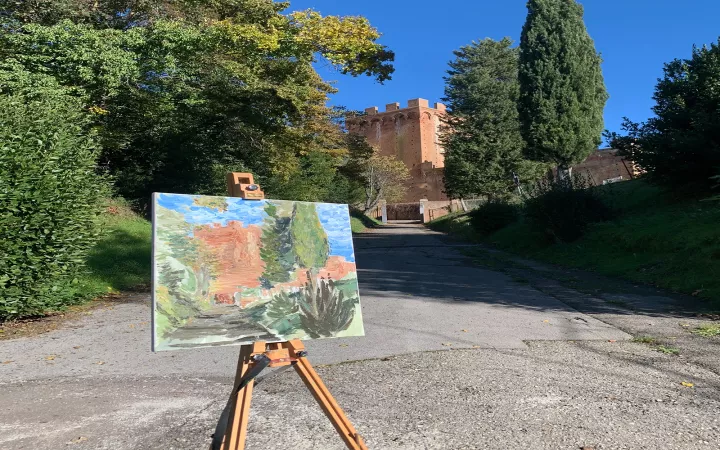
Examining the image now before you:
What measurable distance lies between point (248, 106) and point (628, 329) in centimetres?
1526

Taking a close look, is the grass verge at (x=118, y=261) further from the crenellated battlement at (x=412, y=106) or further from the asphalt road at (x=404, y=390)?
the crenellated battlement at (x=412, y=106)

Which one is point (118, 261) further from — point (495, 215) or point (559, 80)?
point (559, 80)

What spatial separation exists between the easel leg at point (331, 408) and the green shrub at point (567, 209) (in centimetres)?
1724

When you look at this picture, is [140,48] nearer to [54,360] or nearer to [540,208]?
[54,360]

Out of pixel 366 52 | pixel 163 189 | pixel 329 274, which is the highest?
pixel 366 52

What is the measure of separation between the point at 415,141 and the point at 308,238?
73.5 meters

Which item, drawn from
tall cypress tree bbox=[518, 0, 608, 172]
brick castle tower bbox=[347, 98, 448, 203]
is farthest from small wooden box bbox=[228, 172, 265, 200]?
brick castle tower bbox=[347, 98, 448, 203]

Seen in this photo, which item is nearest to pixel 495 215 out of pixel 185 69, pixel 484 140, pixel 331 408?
pixel 484 140

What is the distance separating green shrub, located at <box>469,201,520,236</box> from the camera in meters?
28.6

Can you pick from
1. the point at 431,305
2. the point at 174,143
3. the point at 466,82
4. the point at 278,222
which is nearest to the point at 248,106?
the point at 174,143

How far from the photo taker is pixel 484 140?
39750 millimetres

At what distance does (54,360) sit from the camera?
6.77m

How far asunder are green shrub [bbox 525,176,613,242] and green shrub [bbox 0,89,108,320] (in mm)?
14756

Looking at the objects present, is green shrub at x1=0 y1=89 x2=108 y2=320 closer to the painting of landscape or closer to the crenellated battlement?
the painting of landscape
